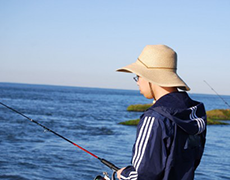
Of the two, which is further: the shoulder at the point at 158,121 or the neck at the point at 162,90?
the neck at the point at 162,90

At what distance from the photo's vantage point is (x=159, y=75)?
2820mm

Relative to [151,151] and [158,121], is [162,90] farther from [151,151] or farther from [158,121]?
[151,151]

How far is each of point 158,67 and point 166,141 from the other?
2.18ft

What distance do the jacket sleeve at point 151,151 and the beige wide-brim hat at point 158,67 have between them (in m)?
0.37

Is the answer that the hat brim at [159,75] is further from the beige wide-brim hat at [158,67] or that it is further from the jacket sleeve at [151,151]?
the jacket sleeve at [151,151]

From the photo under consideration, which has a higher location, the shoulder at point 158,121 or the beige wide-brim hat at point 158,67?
the beige wide-brim hat at point 158,67

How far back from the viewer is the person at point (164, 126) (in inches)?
100

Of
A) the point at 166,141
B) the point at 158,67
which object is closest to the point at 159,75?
the point at 158,67

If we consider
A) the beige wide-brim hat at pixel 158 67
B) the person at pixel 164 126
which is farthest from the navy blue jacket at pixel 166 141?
the beige wide-brim hat at pixel 158 67

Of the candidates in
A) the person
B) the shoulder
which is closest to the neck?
the person

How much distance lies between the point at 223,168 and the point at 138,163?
Answer: 11763 mm

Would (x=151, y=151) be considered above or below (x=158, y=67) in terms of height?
below

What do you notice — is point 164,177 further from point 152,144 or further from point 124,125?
point 124,125

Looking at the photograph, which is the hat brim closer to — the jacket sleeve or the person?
the person
